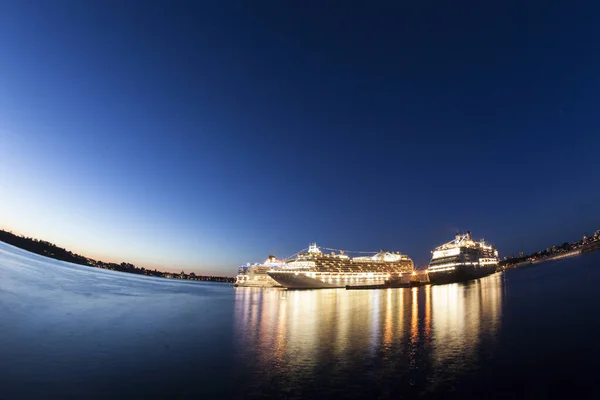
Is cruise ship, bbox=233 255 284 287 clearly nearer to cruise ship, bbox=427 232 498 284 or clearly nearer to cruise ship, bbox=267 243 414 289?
cruise ship, bbox=267 243 414 289

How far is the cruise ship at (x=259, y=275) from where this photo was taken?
15800 cm

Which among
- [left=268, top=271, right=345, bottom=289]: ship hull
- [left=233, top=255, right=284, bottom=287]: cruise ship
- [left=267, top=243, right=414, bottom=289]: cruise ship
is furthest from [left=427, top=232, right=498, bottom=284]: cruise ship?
[left=233, top=255, right=284, bottom=287]: cruise ship

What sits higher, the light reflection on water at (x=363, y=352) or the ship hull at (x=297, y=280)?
→ the light reflection on water at (x=363, y=352)

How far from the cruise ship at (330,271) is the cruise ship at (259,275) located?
50.7ft

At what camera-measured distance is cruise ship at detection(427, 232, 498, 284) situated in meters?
118

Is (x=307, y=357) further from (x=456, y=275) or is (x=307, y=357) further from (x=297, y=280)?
(x=456, y=275)

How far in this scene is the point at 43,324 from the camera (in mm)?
33281

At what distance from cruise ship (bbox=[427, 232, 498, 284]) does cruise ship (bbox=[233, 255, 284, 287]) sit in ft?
226

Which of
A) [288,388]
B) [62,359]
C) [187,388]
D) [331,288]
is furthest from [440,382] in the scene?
[331,288]

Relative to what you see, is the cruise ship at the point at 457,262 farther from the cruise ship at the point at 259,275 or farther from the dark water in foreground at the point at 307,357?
the dark water in foreground at the point at 307,357

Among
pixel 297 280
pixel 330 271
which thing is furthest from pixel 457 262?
pixel 297 280

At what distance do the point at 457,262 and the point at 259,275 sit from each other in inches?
3683

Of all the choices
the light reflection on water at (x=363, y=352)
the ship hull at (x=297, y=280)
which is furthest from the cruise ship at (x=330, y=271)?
the light reflection on water at (x=363, y=352)

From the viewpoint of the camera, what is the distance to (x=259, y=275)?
165125 millimetres
